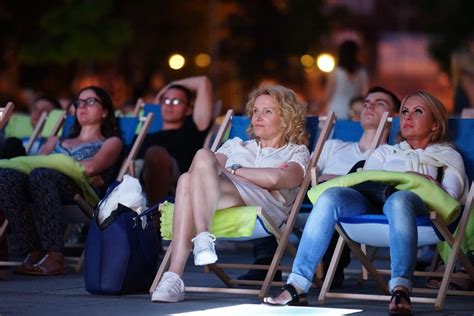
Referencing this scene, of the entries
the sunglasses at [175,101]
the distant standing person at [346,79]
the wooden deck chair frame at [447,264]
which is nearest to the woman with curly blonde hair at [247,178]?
the wooden deck chair frame at [447,264]

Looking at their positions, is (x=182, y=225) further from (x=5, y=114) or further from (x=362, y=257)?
(x=5, y=114)

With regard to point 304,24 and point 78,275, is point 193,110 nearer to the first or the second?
point 78,275

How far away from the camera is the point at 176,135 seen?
37.4 ft

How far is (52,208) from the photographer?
31.7 ft

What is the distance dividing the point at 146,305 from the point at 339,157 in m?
2.70

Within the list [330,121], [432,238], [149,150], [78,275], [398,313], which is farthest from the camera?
[149,150]

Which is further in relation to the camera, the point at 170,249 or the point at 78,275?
the point at 78,275

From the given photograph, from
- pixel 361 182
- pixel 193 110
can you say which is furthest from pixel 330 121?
pixel 193 110

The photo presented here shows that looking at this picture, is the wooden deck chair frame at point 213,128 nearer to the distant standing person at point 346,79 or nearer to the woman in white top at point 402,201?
the woman in white top at point 402,201

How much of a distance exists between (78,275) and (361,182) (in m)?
2.38

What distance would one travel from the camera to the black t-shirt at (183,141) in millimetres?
11312

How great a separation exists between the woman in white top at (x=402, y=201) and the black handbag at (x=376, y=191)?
0.04 m

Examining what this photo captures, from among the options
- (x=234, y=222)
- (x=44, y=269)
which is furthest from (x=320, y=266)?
(x=44, y=269)

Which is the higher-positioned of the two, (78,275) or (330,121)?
(330,121)
